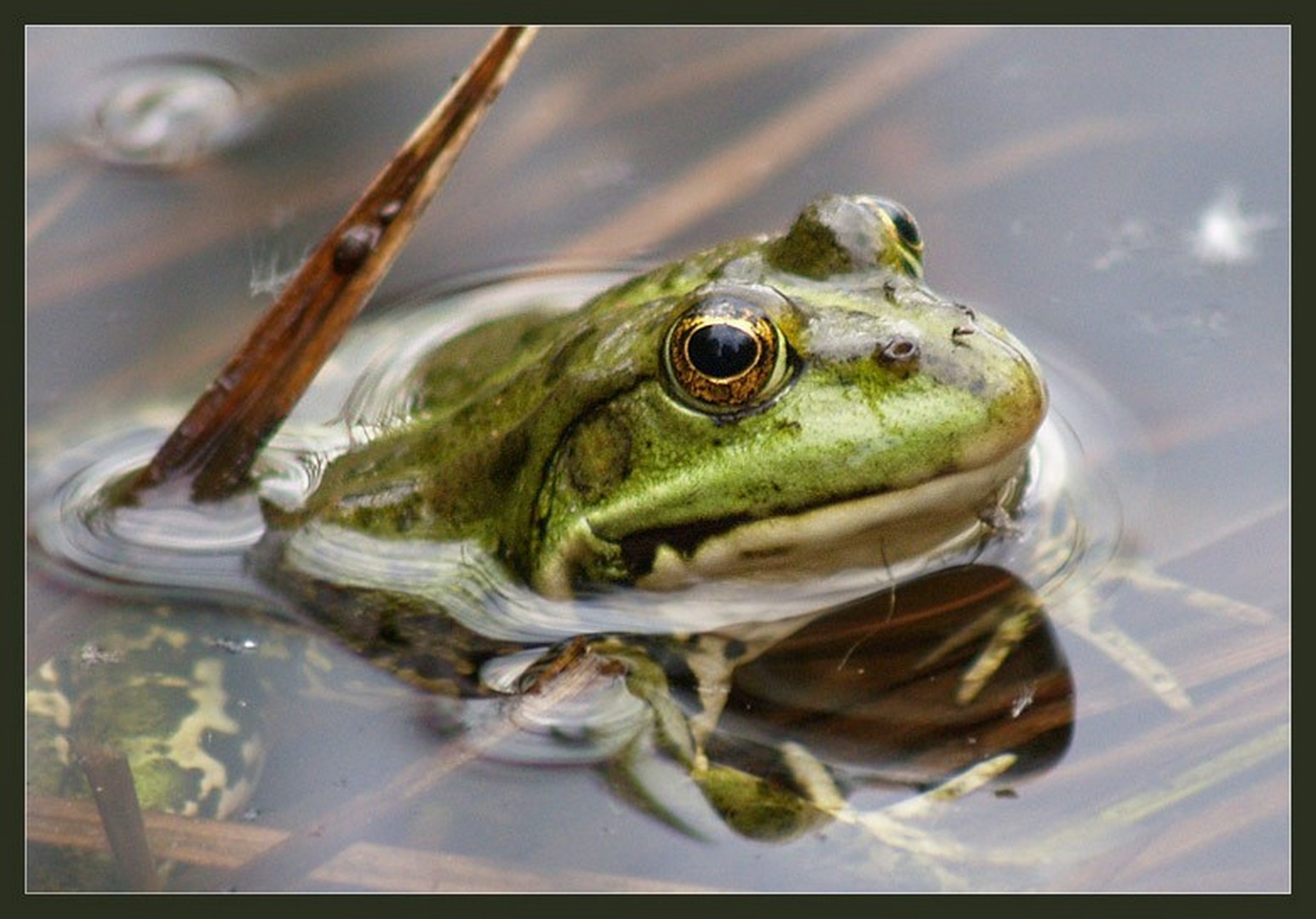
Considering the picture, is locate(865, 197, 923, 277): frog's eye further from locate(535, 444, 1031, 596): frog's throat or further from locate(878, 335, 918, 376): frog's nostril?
locate(535, 444, 1031, 596): frog's throat

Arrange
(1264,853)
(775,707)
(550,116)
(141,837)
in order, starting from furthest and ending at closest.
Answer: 1. (550,116)
2. (775,707)
3. (141,837)
4. (1264,853)

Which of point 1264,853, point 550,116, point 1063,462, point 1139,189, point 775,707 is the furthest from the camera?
point 550,116

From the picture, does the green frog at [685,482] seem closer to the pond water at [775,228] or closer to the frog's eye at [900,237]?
the frog's eye at [900,237]

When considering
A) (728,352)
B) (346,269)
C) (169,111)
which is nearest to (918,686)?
(728,352)

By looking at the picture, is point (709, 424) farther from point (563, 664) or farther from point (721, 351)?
point (563, 664)

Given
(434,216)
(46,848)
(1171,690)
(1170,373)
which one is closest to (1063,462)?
(1170,373)

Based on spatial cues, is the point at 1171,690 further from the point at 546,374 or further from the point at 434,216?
the point at 434,216

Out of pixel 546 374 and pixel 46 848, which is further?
pixel 546 374
